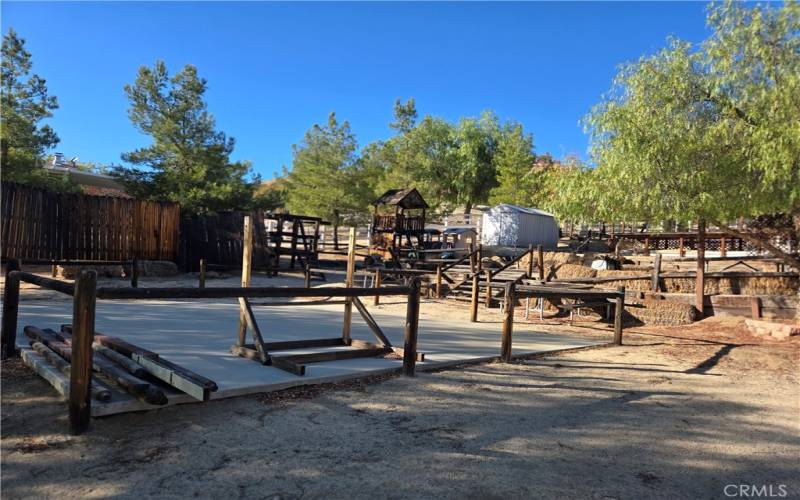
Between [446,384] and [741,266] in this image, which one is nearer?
[446,384]

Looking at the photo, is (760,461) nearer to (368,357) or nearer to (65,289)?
(368,357)

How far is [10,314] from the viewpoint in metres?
5.43

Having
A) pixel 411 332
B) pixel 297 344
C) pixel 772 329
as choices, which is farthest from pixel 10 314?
pixel 772 329

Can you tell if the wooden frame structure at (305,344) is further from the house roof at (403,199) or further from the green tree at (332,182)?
the green tree at (332,182)

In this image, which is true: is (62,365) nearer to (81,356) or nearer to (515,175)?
(81,356)

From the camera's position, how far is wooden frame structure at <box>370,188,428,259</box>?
28.3 m

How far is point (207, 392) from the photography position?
4027 mm

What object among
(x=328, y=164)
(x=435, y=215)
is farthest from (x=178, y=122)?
(x=435, y=215)

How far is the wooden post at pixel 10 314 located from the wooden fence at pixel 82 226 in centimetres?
1186

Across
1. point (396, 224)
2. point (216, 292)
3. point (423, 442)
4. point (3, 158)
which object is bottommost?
point (423, 442)

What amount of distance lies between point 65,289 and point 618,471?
4.28 metres

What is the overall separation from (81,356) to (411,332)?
3.26 meters

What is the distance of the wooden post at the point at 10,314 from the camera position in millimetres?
5327

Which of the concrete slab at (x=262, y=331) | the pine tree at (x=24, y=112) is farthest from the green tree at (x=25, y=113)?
the concrete slab at (x=262, y=331)
